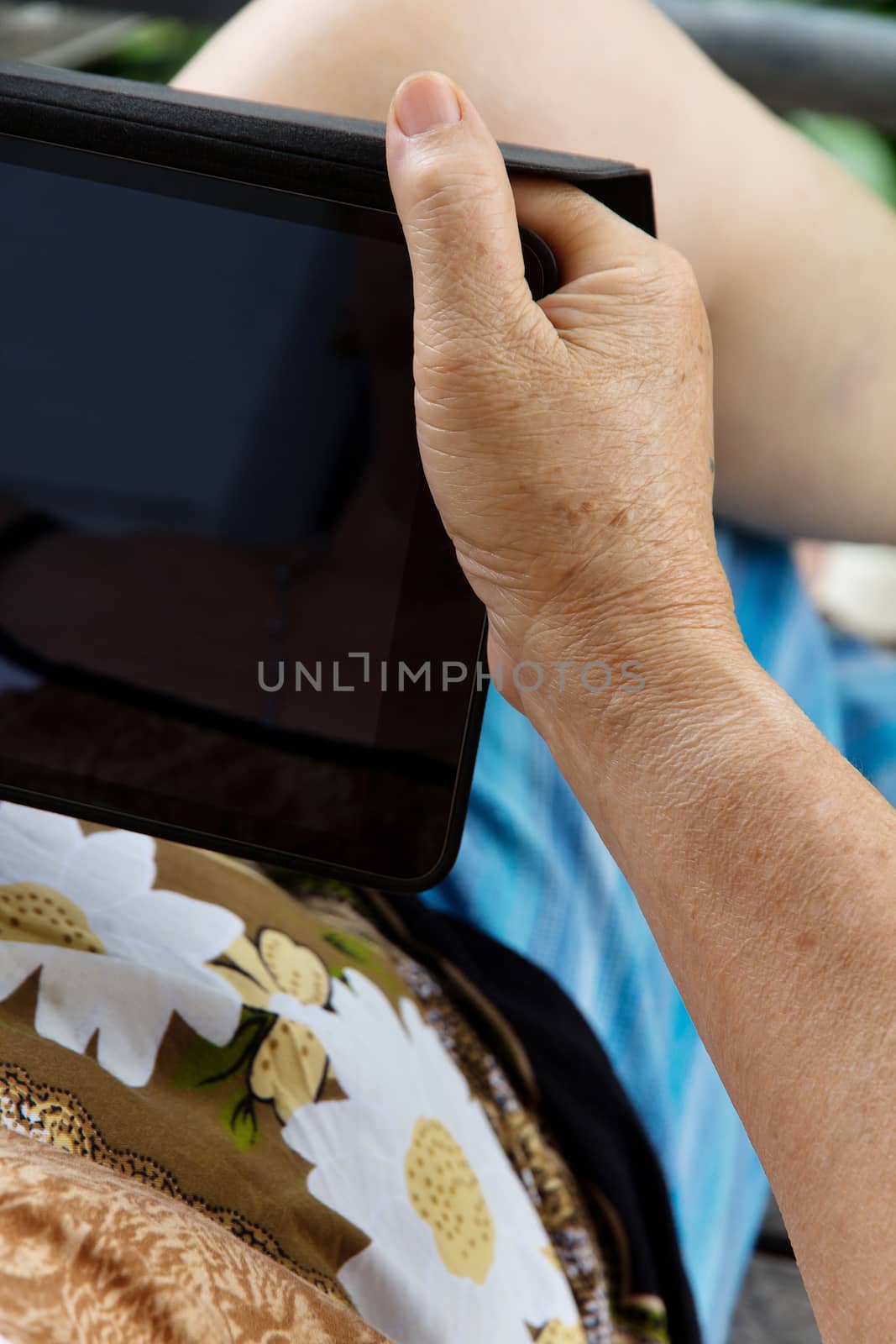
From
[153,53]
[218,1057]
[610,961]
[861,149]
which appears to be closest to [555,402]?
[218,1057]

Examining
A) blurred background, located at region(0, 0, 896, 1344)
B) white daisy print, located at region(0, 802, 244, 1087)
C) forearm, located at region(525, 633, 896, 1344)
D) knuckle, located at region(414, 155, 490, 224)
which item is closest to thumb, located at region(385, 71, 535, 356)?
knuckle, located at region(414, 155, 490, 224)

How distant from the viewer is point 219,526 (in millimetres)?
416

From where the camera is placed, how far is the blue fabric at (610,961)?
0.57 metres

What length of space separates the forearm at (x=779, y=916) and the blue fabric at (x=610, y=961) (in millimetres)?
247

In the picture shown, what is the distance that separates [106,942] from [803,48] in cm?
83

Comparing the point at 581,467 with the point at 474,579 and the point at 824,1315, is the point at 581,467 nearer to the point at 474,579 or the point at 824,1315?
the point at 474,579

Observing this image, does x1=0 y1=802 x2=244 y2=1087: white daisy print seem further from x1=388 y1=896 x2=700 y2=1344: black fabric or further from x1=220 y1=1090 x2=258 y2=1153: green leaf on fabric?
x1=388 y1=896 x2=700 y2=1344: black fabric

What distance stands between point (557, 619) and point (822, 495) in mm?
380

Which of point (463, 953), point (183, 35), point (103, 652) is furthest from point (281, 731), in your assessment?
point (183, 35)

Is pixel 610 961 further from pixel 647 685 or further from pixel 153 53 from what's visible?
pixel 153 53

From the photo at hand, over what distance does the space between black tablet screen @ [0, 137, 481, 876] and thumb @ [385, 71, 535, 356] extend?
0.04 meters

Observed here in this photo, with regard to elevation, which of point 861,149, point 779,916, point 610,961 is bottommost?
point 610,961

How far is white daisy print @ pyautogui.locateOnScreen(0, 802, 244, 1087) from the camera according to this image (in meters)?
0.38

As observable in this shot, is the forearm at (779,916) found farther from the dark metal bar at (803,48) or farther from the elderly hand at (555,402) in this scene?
the dark metal bar at (803,48)
